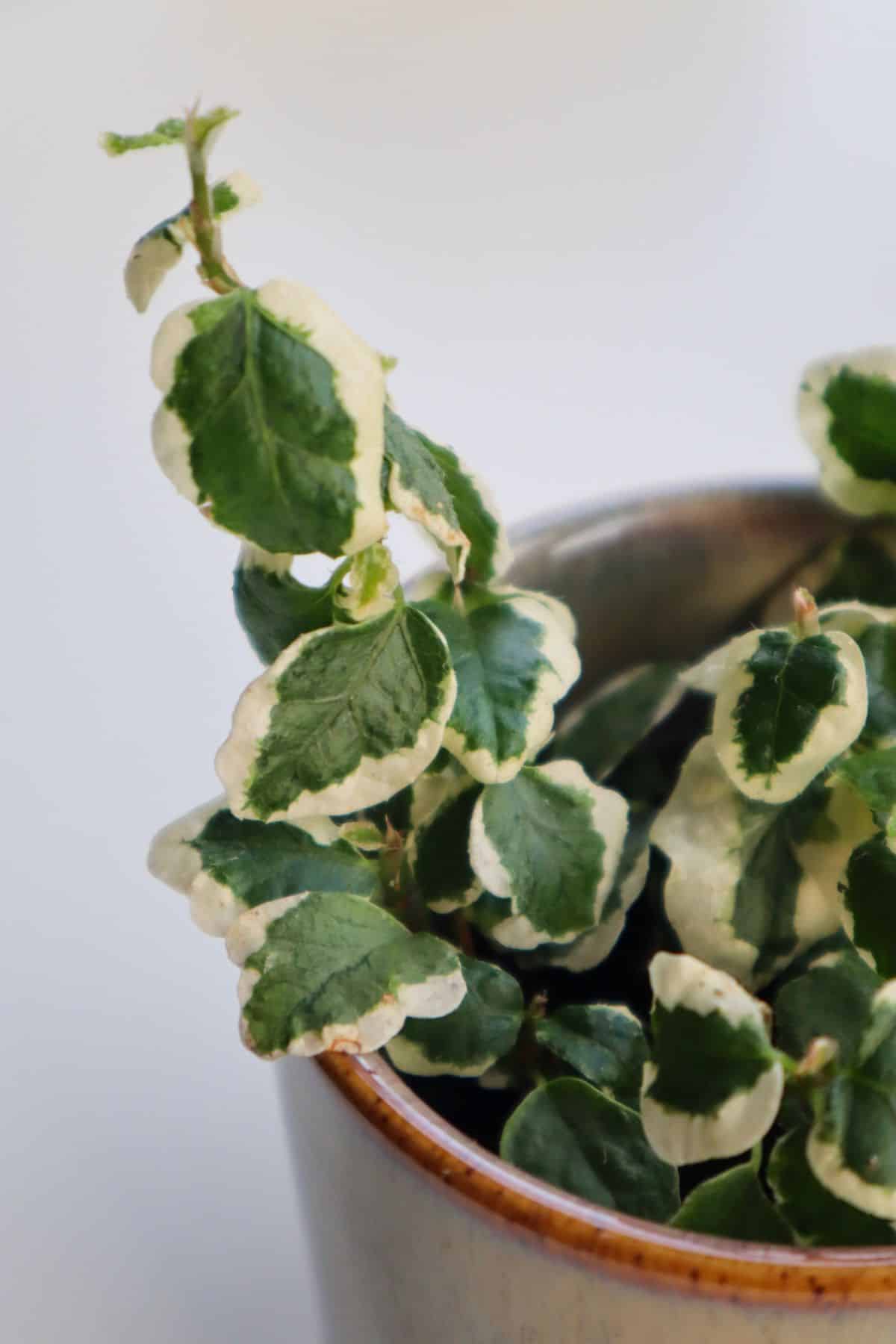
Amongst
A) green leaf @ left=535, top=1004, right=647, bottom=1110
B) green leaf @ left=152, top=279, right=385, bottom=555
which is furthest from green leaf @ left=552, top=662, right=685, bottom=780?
green leaf @ left=152, top=279, right=385, bottom=555

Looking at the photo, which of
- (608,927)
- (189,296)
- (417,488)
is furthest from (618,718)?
(189,296)

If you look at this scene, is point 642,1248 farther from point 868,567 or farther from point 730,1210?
point 868,567

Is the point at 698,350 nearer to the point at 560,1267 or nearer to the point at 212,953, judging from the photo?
the point at 212,953

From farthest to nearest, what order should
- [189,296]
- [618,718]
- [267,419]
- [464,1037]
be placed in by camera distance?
[189,296]
[618,718]
[464,1037]
[267,419]

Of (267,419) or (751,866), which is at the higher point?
(267,419)

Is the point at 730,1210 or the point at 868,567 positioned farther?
the point at 868,567

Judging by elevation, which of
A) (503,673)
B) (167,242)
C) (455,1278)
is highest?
(167,242)

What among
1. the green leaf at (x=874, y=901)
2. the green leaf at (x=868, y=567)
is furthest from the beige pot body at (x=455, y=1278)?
the green leaf at (x=868, y=567)

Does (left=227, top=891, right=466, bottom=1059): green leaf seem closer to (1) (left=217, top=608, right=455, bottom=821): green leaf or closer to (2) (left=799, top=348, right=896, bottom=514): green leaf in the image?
(1) (left=217, top=608, right=455, bottom=821): green leaf
